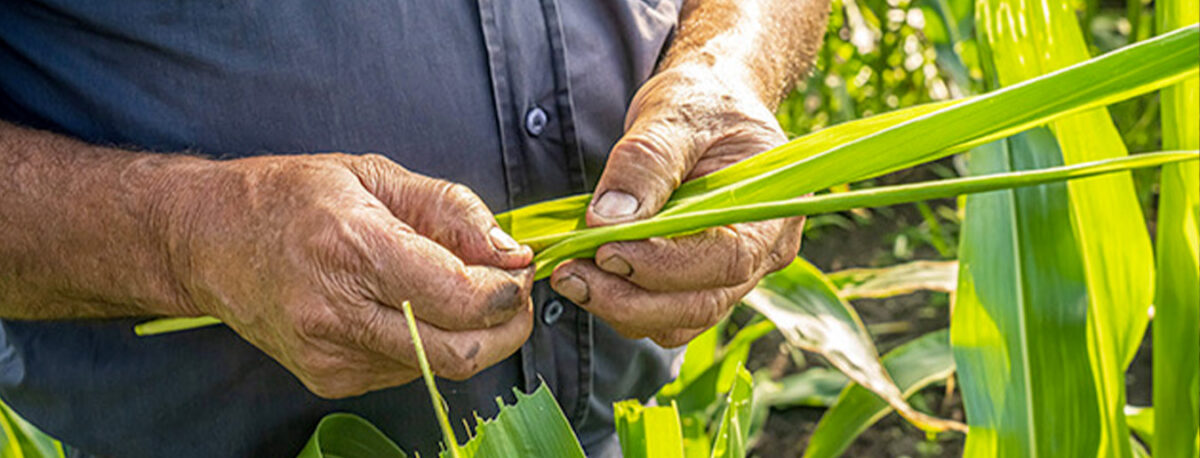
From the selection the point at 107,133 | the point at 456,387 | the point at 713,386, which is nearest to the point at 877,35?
the point at 713,386

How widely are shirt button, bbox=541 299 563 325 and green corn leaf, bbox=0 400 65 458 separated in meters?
0.58

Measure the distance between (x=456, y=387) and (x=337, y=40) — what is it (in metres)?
0.34

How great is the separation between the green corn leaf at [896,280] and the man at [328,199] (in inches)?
25.2

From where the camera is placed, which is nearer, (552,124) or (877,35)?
(552,124)

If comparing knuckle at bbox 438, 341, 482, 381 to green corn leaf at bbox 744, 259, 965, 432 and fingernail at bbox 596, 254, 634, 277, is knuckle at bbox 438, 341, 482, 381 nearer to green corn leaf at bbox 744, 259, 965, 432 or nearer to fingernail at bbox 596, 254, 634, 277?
fingernail at bbox 596, 254, 634, 277

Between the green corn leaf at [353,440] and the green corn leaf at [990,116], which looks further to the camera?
the green corn leaf at [353,440]

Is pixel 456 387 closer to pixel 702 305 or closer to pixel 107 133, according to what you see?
pixel 702 305

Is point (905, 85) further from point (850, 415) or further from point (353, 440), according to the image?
point (353, 440)

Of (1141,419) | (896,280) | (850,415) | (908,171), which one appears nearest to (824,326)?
(850,415)

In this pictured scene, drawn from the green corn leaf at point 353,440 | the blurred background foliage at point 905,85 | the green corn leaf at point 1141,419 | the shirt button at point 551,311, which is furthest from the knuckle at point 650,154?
the blurred background foliage at point 905,85

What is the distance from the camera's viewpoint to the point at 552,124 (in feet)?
3.25

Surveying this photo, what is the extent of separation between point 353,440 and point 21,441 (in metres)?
0.50

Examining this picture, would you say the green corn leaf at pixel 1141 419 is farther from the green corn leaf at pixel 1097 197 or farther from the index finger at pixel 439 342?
the index finger at pixel 439 342

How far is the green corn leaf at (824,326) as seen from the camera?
1.27 metres
